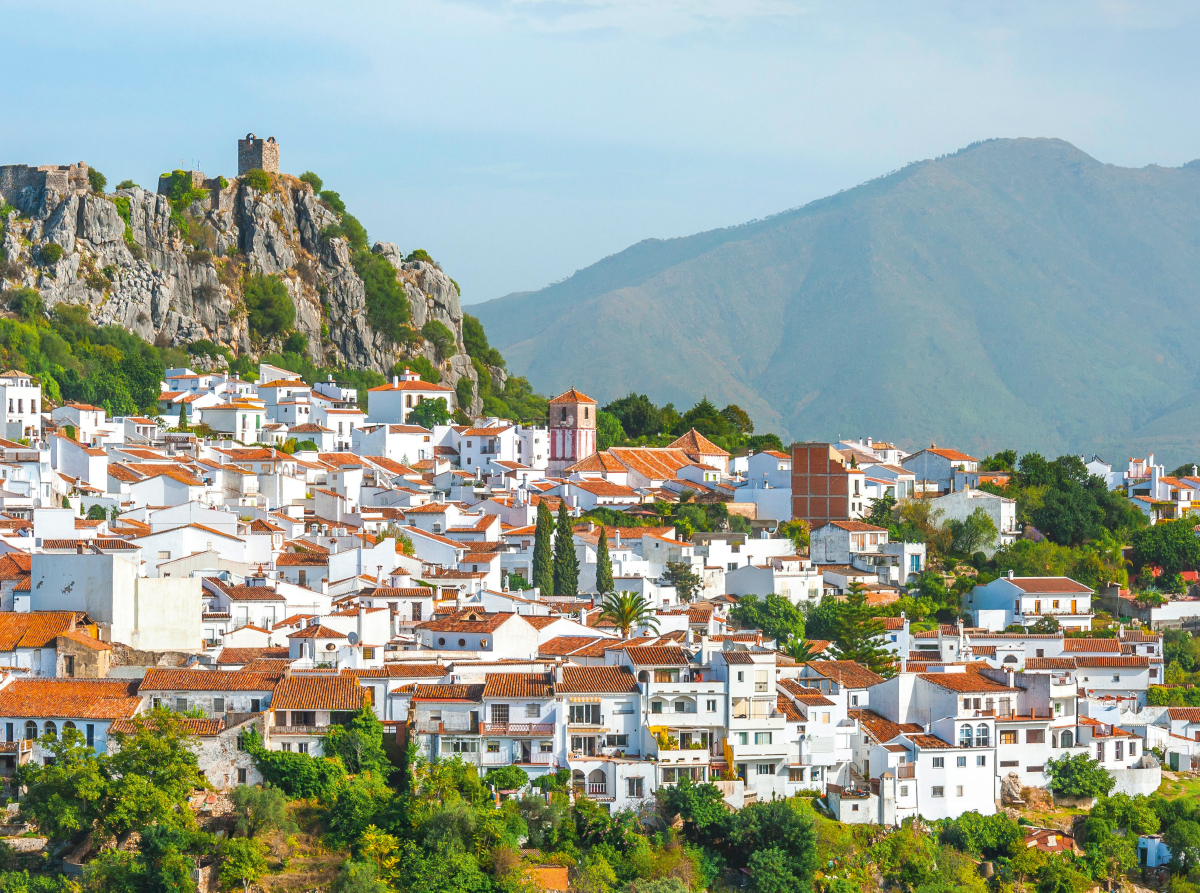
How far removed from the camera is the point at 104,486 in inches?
2226

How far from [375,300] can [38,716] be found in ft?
214

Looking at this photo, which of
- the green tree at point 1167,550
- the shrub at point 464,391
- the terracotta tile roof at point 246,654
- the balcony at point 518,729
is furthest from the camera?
the shrub at point 464,391

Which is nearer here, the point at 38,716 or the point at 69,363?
the point at 38,716

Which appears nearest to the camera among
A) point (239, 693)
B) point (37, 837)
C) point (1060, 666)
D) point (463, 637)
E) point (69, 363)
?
point (37, 837)

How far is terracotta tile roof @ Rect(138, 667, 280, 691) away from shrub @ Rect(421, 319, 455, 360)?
62.3 metres

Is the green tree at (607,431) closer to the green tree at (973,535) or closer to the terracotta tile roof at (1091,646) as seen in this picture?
the green tree at (973,535)

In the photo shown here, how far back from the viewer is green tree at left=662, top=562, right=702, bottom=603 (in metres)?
50.8

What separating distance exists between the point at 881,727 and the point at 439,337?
61827 mm

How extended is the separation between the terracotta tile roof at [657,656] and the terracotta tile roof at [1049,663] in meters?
11.9

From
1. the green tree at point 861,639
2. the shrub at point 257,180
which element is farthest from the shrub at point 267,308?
the green tree at point 861,639

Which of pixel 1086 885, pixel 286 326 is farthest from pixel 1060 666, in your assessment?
pixel 286 326

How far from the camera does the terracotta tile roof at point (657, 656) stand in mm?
34375

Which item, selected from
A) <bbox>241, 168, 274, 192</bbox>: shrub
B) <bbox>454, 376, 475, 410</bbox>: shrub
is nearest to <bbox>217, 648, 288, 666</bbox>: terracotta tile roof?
<bbox>454, 376, 475, 410</bbox>: shrub

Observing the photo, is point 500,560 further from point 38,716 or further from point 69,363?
point 69,363
